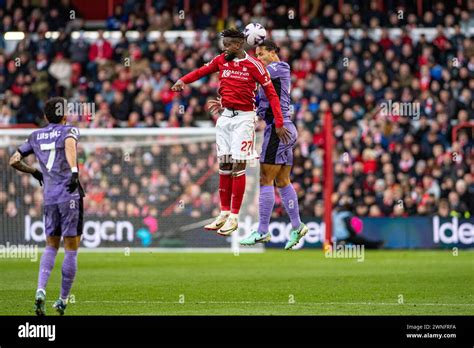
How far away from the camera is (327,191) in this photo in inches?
1071

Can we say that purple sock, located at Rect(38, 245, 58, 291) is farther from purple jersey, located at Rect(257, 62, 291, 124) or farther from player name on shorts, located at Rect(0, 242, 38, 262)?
player name on shorts, located at Rect(0, 242, 38, 262)

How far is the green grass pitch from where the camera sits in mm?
15977

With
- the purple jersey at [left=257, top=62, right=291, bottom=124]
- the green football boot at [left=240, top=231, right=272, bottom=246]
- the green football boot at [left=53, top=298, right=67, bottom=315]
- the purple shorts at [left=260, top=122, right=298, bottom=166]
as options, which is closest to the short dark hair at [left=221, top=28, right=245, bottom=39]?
the purple jersey at [left=257, top=62, right=291, bottom=124]

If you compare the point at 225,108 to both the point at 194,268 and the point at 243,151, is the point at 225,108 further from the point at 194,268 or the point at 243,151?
the point at 194,268

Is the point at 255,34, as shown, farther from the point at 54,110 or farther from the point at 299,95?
the point at 299,95

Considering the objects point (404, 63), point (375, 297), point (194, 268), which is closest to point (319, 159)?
point (404, 63)

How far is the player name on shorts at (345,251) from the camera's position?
1009 inches

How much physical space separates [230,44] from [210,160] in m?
12.1

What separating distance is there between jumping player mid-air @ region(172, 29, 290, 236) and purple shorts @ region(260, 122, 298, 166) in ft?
0.53

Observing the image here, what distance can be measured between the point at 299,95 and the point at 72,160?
1693cm

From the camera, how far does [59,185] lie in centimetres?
1491
